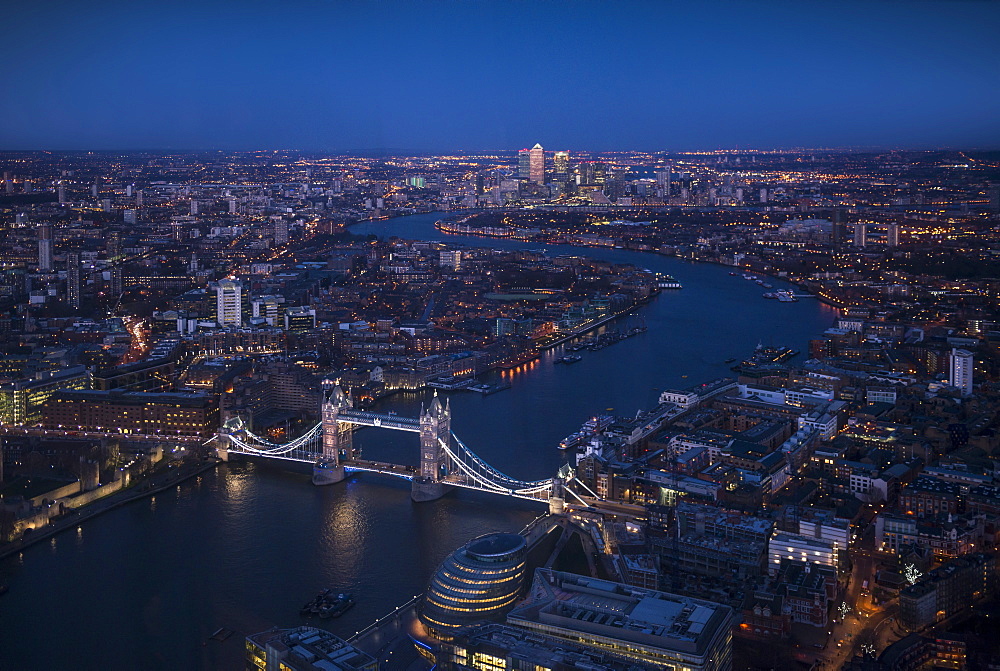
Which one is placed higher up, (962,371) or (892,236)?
(892,236)

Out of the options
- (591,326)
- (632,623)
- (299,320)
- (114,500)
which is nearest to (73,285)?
(299,320)

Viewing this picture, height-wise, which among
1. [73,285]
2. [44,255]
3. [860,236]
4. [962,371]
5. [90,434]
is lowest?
[90,434]

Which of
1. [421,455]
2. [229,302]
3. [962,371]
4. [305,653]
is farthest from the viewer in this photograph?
[229,302]

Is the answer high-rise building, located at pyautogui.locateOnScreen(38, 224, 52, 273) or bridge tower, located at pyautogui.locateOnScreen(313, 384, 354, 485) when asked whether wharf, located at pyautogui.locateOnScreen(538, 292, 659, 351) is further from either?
high-rise building, located at pyautogui.locateOnScreen(38, 224, 52, 273)

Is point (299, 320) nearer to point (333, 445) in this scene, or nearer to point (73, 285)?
point (73, 285)

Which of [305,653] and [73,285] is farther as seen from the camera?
[73,285]

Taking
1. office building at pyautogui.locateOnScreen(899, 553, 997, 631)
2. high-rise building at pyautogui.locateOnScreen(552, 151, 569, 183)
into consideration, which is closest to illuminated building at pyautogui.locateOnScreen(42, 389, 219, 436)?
office building at pyautogui.locateOnScreen(899, 553, 997, 631)

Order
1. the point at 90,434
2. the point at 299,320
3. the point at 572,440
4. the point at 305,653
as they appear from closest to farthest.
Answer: the point at 305,653
the point at 572,440
the point at 90,434
the point at 299,320
